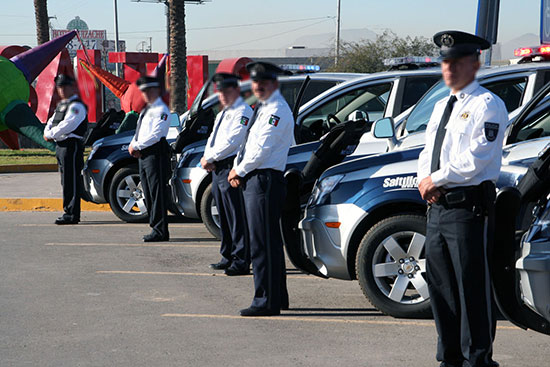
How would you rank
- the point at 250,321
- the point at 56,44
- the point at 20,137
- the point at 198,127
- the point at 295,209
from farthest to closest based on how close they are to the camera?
1. the point at 20,137
2. the point at 56,44
3. the point at 198,127
4. the point at 295,209
5. the point at 250,321

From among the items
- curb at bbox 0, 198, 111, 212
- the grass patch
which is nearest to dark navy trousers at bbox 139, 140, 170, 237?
curb at bbox 0, 198, 111, 212

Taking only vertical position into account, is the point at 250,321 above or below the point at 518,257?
below

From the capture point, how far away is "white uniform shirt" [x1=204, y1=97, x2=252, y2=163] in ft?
24.1

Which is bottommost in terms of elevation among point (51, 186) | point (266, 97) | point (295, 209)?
point (51, 186)

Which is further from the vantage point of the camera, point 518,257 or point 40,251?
point 40,251

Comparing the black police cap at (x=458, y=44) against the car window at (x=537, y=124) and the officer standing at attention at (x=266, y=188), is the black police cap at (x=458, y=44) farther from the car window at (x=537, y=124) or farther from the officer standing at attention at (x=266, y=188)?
the car window at (x=537, y=124)

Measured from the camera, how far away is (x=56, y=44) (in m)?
21.4

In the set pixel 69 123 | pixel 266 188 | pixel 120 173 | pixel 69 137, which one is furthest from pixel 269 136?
pixel 69 137

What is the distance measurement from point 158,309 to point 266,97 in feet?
6.00

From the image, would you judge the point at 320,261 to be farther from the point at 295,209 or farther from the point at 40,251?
the point at 40,251

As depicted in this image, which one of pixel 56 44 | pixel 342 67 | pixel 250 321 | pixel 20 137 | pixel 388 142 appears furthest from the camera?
pixel 342 67

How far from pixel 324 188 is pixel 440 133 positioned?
1.98 meters

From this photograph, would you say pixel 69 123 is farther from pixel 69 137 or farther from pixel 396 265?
pixel 396 265

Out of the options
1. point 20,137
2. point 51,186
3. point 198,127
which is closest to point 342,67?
point 20,137
